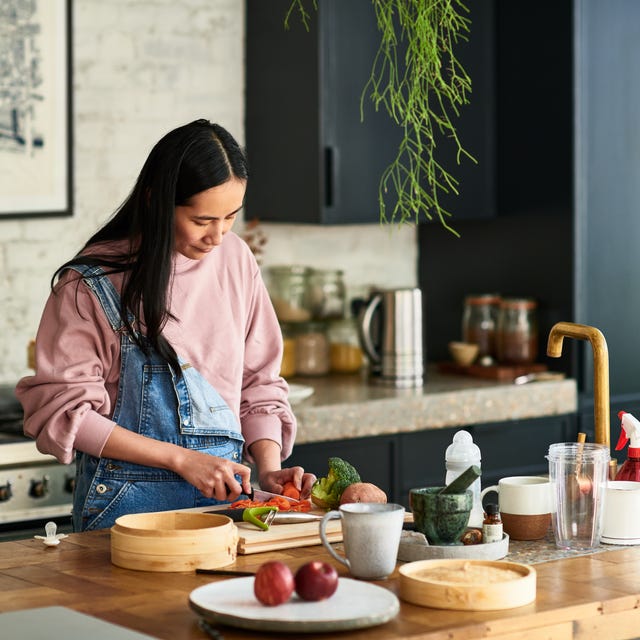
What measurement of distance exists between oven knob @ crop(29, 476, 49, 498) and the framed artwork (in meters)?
0.99

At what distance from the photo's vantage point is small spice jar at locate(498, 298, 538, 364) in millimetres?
4758

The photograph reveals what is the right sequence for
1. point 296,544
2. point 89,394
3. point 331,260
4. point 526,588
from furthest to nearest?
point 331,260 < point 89,394 < point 296,544 < point 526,588

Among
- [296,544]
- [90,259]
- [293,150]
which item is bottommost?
[296,544]

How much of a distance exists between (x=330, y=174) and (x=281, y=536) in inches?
94.1

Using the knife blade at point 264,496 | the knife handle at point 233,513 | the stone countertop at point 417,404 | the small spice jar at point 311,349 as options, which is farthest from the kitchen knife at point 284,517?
the small spice jar at point 311,349

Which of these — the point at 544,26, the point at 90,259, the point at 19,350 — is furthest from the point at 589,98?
the point at 90,259

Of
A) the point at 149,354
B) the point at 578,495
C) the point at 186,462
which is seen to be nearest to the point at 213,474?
the point at 186,462

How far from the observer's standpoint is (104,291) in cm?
269

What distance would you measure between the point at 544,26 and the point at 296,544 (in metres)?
2.91

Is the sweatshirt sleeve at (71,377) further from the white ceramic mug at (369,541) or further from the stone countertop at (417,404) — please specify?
the stone countertop at (417,404)

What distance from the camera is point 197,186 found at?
2.65 meters

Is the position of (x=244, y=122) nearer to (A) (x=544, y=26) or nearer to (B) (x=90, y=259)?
(A) (x=544, y=26)

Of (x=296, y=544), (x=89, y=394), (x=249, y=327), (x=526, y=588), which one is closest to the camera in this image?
(x=526, y=588)

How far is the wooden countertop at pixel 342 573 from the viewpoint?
6.08 feet
